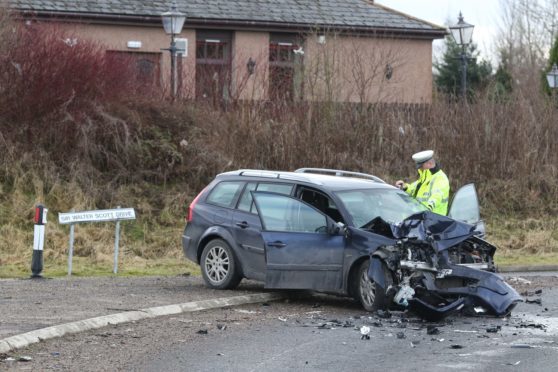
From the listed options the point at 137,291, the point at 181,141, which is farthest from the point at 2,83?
the point at 137,291

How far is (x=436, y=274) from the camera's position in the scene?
12.9 meters

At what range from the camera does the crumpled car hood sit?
42.7 ft

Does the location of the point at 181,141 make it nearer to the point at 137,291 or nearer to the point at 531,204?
the point at 531,204

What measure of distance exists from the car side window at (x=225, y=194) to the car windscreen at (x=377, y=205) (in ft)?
5.33

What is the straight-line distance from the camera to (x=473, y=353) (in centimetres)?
1055

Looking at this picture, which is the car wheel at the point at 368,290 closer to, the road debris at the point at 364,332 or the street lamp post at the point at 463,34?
the road debris at the point at 364,332

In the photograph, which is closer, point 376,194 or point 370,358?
point 370,358

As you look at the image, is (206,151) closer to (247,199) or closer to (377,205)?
(247,199)

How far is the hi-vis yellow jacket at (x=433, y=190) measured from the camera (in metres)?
15.6

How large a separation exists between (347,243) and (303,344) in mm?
2942

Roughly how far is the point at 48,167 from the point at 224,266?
33.9 ft

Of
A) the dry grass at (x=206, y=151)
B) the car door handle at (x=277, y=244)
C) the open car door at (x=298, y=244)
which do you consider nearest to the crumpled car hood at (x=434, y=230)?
the open car door at (x=298, y=244)

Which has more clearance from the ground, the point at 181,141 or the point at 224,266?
the point at 181,141

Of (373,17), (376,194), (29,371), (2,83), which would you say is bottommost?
(29,371)
